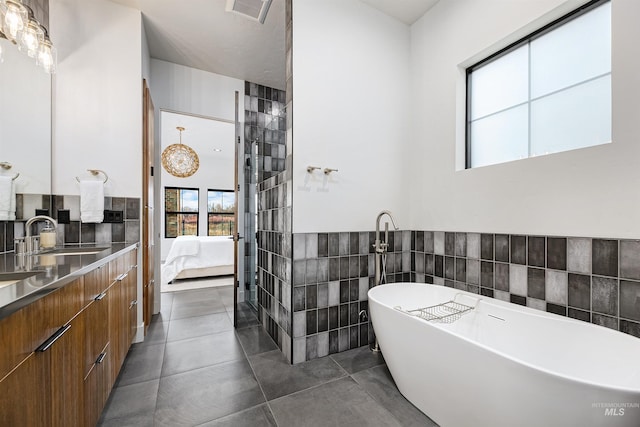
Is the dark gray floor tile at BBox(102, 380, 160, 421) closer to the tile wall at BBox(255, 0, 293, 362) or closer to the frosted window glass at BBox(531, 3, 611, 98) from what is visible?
the tile wall at BBox(255, 0, 293, 362)

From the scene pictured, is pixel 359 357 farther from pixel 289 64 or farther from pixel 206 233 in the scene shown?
pixel 206 233

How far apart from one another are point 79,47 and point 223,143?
419 cm

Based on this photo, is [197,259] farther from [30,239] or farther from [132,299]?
[30,239]

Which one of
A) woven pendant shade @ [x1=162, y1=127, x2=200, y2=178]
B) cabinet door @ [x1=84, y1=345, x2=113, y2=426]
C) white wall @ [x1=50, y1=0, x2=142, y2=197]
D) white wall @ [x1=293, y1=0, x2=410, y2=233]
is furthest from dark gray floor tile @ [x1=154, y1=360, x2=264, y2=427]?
woven pendant shade @ [x1=162, y1=127, x2=200, y2=178]

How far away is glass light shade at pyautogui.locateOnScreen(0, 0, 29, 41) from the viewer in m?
1.52

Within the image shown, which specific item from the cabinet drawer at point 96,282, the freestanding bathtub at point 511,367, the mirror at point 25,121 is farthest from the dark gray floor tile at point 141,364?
the freestanding bathtub at point 511,367

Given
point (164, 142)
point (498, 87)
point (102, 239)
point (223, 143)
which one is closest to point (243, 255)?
point (102, 239)

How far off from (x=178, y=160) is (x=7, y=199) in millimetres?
4141

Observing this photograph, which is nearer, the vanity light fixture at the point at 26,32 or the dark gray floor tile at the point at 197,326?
the vanity light fixture at the point at 26,32

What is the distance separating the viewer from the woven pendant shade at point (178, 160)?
5410 mm

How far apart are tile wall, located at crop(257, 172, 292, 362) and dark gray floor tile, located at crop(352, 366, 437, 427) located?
601 mm

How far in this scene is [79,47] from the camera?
2170 mm

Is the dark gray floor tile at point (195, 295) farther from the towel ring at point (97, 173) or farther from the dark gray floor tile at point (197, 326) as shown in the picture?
the towel ring at point (97, 173)

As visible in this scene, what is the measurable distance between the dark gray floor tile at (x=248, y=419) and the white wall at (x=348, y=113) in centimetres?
115
